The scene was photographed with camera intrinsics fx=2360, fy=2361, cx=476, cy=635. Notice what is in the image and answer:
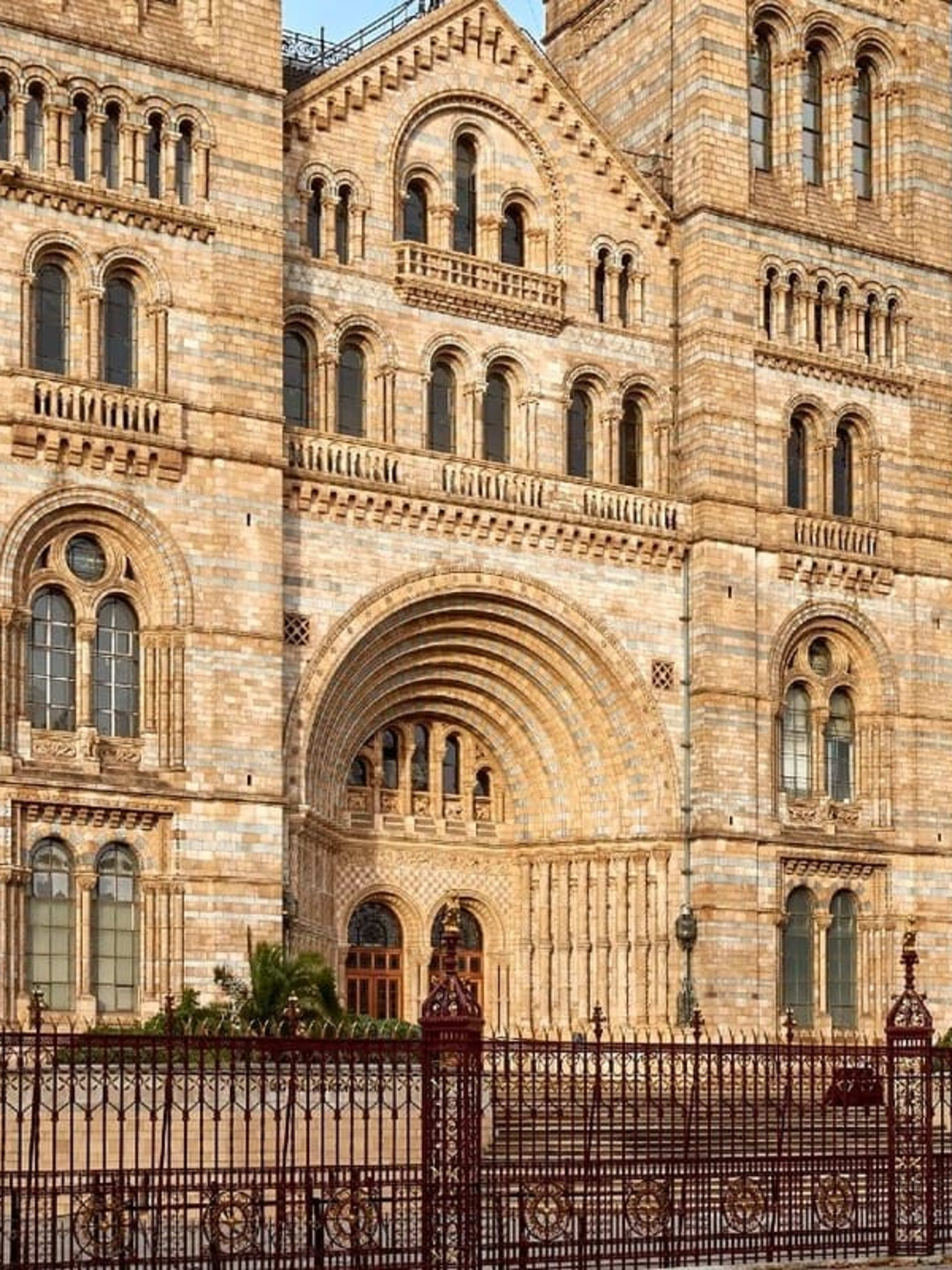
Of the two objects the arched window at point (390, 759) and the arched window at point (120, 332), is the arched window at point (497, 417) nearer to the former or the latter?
the arched window at point (390, 759)

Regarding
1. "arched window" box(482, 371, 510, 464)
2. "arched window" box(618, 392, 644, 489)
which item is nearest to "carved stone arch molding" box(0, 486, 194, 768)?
"arched window" box(482, 371, 510, 464)

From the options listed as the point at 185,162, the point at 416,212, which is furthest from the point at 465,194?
the point at 185,162

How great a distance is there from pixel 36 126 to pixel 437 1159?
20.5 m

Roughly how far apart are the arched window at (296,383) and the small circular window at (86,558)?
502 centimetres

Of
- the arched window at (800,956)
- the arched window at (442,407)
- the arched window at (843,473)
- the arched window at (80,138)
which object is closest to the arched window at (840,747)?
the arched window at (800,956)

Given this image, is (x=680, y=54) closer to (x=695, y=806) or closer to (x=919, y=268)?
(x=919, y=268)

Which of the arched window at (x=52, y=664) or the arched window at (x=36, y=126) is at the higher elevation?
the arched window at (x=36, y=126)

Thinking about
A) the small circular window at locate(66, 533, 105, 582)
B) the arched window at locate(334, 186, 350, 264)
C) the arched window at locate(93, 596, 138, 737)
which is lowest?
the arched window at locate(93, 596, 138, 737)

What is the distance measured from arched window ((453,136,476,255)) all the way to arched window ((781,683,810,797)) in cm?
1036

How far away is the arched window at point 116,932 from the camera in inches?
1410

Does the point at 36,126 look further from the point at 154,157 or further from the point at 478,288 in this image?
the point at 478,288

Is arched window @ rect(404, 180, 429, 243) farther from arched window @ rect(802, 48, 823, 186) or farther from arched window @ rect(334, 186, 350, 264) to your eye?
arched window @ rect(802, 48, 823, 186)

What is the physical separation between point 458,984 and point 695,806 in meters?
20.7

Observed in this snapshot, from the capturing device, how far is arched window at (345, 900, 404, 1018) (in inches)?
1663
